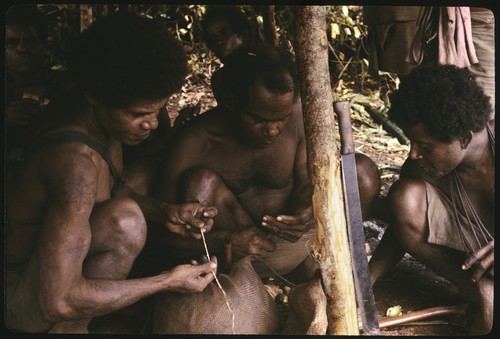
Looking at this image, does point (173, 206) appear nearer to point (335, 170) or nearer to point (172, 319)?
point (172, 319)

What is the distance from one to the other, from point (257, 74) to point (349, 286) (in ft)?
4.04

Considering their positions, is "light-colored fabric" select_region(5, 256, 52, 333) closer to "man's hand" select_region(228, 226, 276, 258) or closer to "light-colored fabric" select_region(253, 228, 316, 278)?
"man's hand" select_region(228, 226, 276, 258)

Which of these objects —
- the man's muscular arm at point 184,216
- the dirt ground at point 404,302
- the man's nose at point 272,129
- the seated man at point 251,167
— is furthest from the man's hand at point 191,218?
the man's nose at point 272,129

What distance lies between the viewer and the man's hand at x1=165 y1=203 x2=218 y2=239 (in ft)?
9.57

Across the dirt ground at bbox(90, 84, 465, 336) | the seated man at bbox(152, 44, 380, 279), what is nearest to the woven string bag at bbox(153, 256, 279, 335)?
the dirt ground at bbox(90, 84, 465, 336)

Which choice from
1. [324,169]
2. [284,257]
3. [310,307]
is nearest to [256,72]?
[324,169]

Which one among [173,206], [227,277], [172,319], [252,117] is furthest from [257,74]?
[172,319]

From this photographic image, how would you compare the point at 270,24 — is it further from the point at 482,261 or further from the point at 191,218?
the point at 482,261

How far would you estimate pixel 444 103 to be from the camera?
2.91m

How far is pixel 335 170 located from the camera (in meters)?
2.59

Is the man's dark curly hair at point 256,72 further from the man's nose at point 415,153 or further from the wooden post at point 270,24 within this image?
the wooden post at point 270,24

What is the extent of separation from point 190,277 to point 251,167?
1.00 meters

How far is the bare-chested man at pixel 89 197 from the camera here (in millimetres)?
2389

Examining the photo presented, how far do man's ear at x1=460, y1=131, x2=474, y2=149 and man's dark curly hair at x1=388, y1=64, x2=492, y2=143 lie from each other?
2cm
